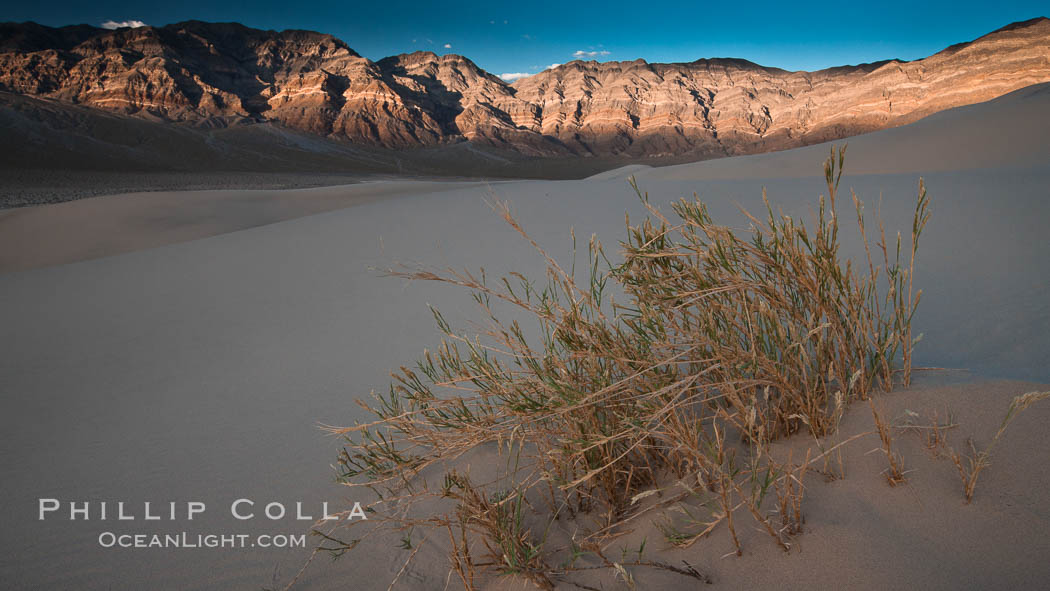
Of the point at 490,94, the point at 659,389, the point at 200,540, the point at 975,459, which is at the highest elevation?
the point at 490,94

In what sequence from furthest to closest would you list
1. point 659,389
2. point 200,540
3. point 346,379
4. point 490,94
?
point 490,94 → point 346,379 → point 200,540 → point 659,389

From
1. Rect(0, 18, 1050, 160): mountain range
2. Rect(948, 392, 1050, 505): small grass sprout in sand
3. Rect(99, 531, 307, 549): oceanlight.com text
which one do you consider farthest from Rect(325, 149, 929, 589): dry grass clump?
Rect(0, 18, 1050, 160): mountain range

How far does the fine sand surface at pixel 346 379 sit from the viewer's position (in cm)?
110

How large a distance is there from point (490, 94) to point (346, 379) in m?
97.2

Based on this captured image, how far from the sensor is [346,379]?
9.82ft

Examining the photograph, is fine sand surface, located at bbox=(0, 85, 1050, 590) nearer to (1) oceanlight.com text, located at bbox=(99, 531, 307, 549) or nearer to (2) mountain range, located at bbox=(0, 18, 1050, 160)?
(1) oceanlight.com text, located at bbox=(99, 531, 307, 549)

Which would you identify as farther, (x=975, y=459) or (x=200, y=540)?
(x=200, y=540)

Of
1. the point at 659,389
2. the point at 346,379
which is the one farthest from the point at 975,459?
the point at 346,379

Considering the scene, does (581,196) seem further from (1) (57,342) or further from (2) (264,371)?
(1) (57,342)

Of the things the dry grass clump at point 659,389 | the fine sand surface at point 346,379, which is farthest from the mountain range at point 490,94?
the dry grass clump at point 659,389

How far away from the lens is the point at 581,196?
7398mm

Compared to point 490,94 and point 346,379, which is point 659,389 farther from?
point 490,94

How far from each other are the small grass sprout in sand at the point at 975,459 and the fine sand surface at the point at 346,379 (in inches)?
1.1

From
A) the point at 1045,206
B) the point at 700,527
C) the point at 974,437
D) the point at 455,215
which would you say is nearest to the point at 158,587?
the point at 700,527
